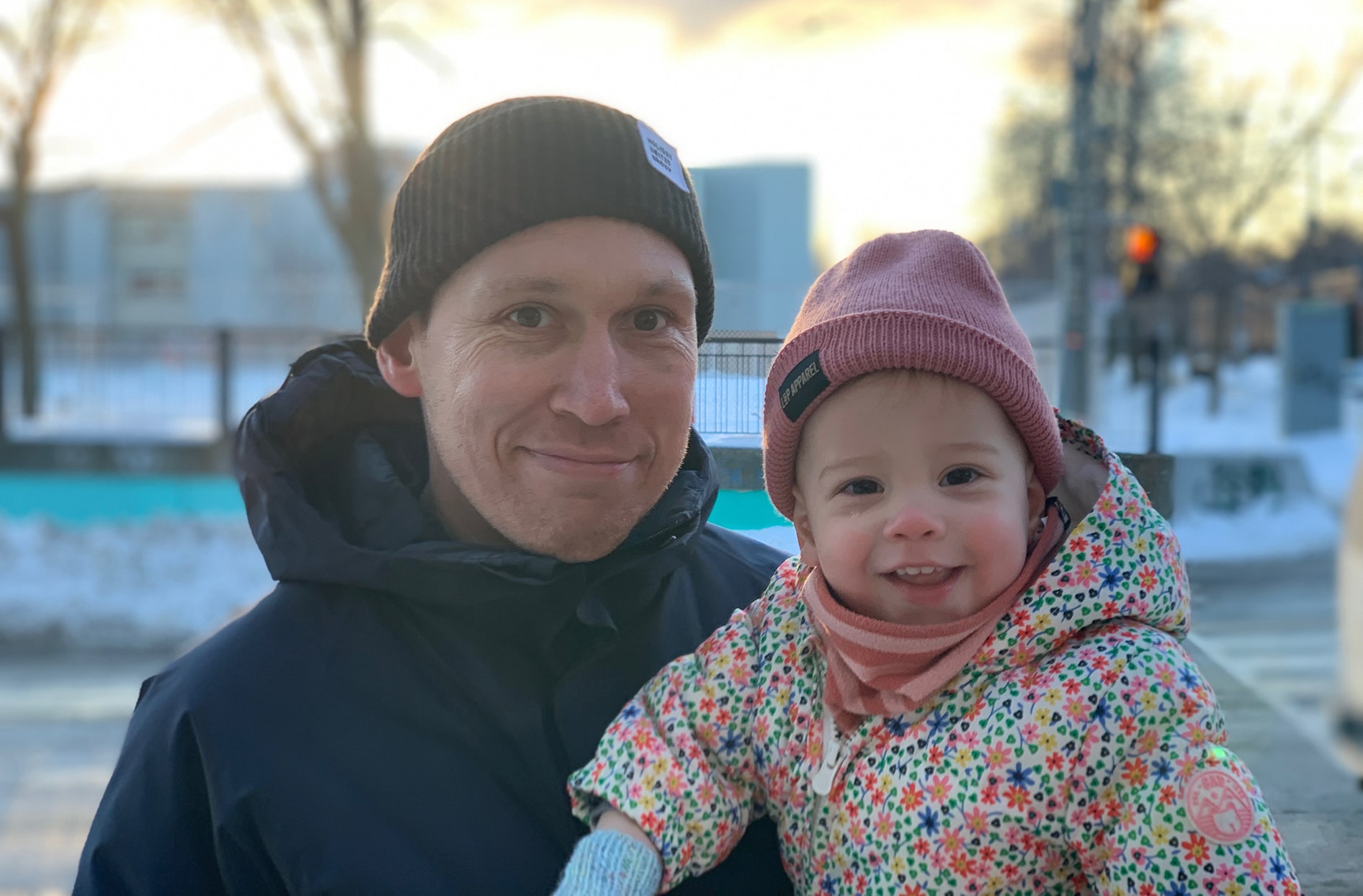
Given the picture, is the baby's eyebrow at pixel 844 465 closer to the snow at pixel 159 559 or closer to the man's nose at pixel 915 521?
the man's nose at pixel 915 521

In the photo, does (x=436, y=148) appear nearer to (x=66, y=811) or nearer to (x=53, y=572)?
(x=66, y=811)

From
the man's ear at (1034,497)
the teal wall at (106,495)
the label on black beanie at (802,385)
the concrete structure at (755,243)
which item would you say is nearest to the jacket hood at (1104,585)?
the man's ear at (1034,497)

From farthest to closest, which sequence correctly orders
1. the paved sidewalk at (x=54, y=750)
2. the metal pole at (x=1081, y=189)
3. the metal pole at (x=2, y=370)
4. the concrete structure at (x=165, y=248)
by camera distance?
1. the concrete structure at (x=165, y=248)
2. the metal pole at (x=1081, y=189)
3. the metal pole at (x=2, y=370)
4. the paved sidewalk at (x=54, y=750)

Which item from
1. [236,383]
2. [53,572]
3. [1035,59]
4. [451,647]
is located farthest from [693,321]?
[1035,59]

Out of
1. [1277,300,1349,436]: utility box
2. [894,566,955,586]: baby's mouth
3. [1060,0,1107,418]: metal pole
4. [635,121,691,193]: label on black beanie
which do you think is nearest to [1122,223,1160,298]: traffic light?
[1060,0,1107,418]: metal pole

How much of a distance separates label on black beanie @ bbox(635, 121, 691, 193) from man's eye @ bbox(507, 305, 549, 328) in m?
0.28

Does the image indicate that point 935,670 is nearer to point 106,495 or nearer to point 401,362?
point 401,362

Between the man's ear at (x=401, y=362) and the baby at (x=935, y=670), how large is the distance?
0.61m

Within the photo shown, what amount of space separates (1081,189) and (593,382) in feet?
55.1

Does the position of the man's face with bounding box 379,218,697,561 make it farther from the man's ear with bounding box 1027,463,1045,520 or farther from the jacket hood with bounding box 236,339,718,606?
the man's ear with bounding box 1027,463,1045,520

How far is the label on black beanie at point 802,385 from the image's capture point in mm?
1729

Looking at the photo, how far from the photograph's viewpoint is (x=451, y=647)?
182 cm

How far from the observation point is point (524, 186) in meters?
1.86

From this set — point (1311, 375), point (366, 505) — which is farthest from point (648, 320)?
point (1311, 375)
